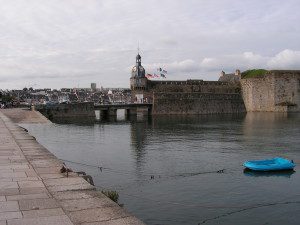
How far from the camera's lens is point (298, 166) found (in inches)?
820

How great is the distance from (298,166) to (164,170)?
6.82 meters

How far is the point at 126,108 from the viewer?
7712cm

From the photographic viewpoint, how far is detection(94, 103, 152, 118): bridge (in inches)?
2906

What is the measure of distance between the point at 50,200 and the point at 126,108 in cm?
6978

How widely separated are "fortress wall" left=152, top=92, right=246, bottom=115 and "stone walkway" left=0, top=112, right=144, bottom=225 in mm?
68135

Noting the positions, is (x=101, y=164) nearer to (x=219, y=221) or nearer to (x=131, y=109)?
(x=219, y=221)

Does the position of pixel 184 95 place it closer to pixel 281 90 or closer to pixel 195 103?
pixel 195 103

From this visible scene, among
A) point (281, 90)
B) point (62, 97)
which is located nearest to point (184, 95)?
point (281, 90)

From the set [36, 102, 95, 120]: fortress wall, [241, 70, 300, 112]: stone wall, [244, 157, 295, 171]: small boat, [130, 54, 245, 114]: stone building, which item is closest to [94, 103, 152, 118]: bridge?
[130, 54, 245, 114]: stone building

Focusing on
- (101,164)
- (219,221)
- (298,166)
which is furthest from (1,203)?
(298,166)

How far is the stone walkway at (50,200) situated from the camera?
248 inches

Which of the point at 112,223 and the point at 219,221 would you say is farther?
the point at 219,221

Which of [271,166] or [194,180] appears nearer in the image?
[194,180]

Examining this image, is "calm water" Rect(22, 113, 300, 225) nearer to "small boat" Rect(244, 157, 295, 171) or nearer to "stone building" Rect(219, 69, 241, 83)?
"small boat" Rect(244, 157, 295, 171)
